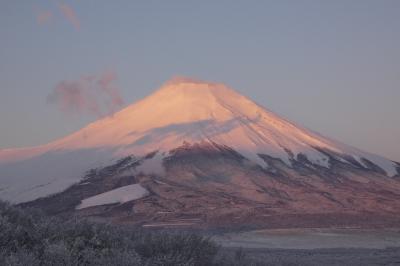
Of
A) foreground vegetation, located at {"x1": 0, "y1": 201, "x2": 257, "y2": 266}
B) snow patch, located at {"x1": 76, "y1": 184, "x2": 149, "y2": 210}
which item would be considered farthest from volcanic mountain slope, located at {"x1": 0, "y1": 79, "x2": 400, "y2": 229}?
foreground vegetation, located at {"x1": 0, "y1": 201, "x2": 257, "y2": 266}

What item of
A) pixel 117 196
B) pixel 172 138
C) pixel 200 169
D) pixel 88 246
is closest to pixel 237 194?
pixel 200 169

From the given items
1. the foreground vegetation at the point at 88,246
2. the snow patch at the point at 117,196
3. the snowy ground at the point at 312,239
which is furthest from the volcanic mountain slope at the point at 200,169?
the foreground vegetation at the point at 88,246

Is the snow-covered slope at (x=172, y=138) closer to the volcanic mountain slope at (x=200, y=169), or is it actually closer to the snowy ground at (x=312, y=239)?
the volcanic mountain slope at (x=200, y=169)

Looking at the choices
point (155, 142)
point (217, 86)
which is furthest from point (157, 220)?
point (217, 86)

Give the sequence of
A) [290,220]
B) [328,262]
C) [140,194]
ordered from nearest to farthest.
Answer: [328,262], [290,220], [140,194]

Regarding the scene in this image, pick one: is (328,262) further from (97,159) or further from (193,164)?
(97,159)

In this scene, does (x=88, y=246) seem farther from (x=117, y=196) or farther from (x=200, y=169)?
(x=200, y=169)
